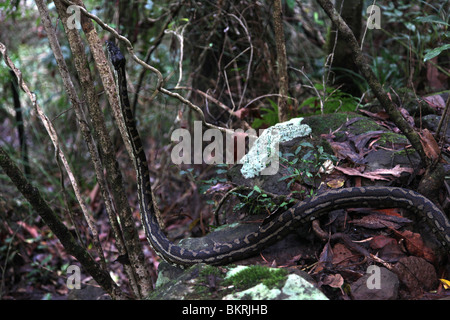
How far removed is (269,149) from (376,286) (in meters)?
1.92

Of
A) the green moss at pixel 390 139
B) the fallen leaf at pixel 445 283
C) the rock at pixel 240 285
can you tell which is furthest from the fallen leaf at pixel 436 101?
the rock at pixel 240 285

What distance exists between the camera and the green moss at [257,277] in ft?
9.45

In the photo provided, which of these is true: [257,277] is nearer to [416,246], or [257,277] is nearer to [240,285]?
[240,285]

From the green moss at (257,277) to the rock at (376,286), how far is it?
1.87ft

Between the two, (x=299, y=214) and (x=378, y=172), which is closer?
(x=299, y=214)

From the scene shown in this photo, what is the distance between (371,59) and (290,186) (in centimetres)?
446

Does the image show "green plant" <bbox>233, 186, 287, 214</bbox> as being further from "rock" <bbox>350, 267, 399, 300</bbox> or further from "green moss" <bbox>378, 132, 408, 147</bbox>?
"green moss" <bbox>378, 132, 408, 147</bbox>

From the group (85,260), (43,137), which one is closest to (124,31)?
(43,137)

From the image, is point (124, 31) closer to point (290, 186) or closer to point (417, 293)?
point (290, 186)

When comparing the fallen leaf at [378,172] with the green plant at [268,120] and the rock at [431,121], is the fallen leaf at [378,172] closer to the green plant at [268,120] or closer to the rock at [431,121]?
the rock at [431,121]

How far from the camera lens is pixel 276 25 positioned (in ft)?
16.5

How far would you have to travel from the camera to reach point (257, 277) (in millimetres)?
2998

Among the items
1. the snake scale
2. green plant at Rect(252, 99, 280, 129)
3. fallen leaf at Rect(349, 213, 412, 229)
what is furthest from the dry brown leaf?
green plant at Rect(252, 99, 280, 129)

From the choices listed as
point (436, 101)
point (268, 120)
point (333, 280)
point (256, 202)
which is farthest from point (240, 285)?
point (436, 101)
